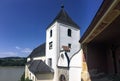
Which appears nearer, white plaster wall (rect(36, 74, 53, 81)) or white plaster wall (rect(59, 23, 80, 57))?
white plaster wall (rect(36, 74, 53, 81))

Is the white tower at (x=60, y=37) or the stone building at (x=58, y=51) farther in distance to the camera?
the white tower at (x=60, y=37)

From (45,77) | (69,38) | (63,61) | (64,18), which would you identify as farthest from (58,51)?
(64,18)

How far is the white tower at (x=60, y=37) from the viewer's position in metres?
18.8

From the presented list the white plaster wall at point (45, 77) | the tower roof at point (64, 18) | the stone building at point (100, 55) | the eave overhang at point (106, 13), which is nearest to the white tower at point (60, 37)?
the tower roof at point (64, 18)

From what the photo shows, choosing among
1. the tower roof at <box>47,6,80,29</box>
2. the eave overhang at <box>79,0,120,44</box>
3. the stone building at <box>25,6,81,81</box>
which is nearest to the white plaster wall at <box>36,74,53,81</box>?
the stone building at <box>25,6,81,81</box>

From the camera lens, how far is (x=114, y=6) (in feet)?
8.98

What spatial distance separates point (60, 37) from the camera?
62.2 ft

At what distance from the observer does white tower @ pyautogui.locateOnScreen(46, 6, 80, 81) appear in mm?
18763

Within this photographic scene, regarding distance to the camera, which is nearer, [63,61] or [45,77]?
[63,61]

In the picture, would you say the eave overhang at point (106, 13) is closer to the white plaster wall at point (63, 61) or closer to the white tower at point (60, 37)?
the white plaster wall at point (63, 61)

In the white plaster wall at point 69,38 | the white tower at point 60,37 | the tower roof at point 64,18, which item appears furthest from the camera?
the tower roof at point 64,18

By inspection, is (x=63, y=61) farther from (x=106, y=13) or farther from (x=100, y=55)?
(x=106, y=13)

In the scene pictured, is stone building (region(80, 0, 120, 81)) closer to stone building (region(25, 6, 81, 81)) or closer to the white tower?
stone building (region(25, 6, 81, 81))

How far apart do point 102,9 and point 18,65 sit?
30420 millimetres
